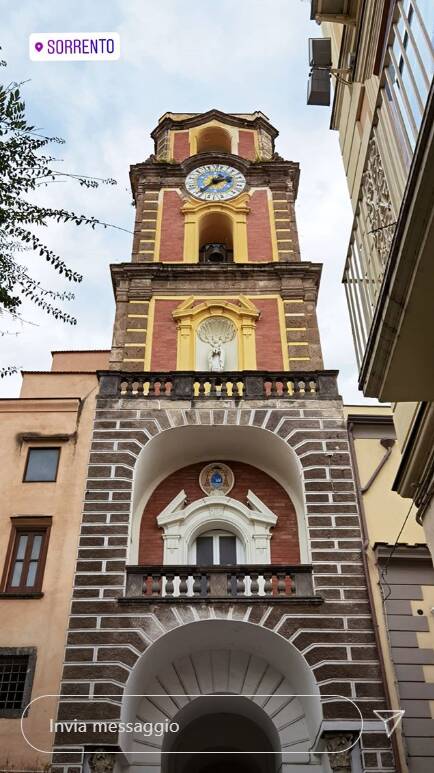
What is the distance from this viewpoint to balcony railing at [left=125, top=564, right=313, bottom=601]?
42.9 ft

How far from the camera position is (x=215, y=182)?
22406mm

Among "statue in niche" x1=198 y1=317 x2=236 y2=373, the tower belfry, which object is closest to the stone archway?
the tower belfry

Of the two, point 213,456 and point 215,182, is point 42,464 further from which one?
point 215,182

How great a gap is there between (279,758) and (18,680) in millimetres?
4734

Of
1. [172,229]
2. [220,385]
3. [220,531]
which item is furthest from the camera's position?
[172,229]

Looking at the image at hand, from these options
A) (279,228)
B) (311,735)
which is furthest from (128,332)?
(311,735)

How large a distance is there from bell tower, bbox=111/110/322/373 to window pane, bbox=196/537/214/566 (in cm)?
425

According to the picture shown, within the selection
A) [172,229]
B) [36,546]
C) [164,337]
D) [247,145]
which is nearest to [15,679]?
[36,546]

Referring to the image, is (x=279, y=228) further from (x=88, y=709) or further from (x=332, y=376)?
(x=88, y=709)

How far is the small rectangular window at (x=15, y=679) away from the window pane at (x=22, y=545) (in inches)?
73.1

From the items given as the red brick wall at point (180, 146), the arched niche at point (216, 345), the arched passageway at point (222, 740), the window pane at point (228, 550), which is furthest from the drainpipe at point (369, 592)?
the red brick wall at point (180, 146)

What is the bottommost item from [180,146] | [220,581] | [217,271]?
[220,581]

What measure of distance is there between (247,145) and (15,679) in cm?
1816

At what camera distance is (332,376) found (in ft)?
53.6
